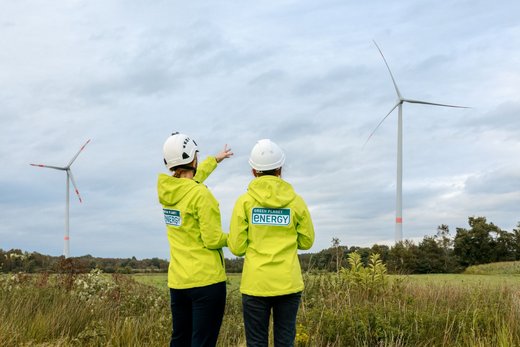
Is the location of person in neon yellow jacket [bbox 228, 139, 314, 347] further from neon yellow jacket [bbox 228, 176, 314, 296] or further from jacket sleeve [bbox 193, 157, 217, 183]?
jacket sleeve [bbox 193, 157, 217, 183]

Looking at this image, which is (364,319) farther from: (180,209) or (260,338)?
(180,209)

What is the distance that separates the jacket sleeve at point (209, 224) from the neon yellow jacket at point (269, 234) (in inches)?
5.4

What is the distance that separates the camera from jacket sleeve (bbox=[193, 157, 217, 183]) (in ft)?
20.1

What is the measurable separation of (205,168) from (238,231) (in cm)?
97

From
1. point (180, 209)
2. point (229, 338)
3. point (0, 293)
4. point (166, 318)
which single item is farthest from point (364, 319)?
point (0, 293)

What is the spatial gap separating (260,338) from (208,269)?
854mm

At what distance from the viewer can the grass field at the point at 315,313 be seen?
8.13 m

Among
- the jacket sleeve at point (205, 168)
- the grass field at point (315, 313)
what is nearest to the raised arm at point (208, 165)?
the jacket sleeve at point (205, 168)

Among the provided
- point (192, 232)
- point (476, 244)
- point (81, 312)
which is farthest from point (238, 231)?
point (476, 244)

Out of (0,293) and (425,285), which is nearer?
(0,293)

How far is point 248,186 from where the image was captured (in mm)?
5746

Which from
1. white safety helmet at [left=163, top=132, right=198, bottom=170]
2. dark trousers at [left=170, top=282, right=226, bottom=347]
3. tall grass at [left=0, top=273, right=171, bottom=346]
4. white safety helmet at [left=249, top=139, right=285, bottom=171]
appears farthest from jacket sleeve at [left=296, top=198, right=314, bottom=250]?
tall grass at [left=0, top=273, right=171, bottom=346]

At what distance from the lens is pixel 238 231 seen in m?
5.50

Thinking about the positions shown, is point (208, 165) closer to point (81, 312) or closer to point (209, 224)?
point (209, 224)
